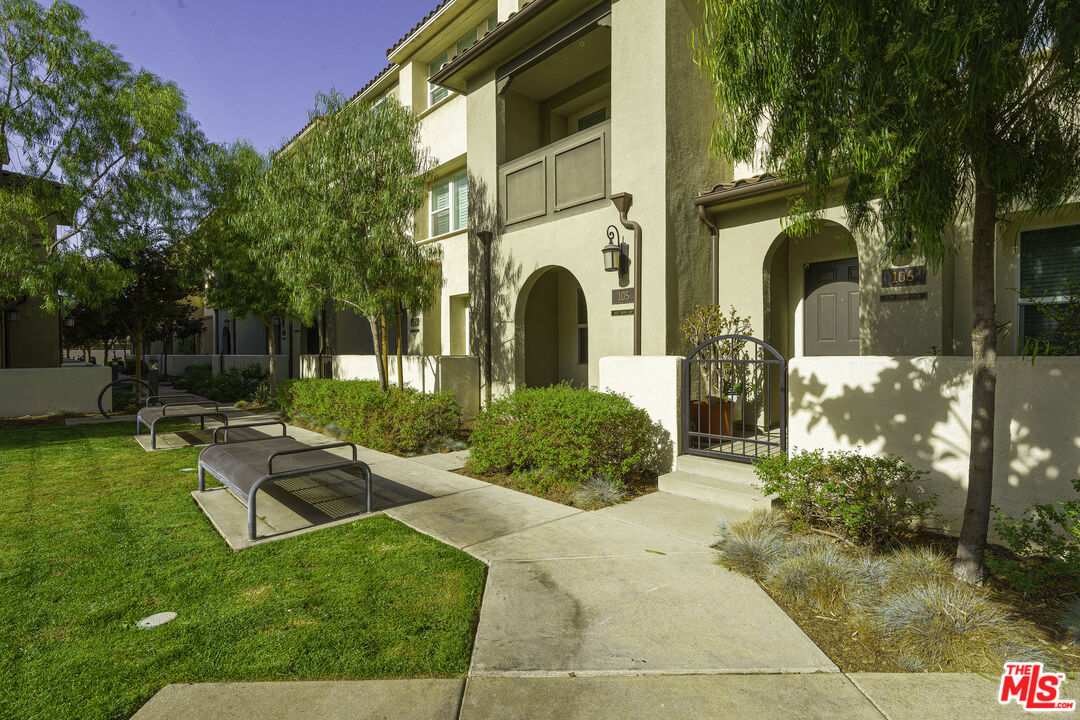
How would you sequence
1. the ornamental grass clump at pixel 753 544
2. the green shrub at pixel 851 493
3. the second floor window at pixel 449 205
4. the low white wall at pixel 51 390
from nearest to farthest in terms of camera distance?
the ornamental grass clump at pixel 753 544, the green shrub at pixel 851 493, the low white wall at pixel 51 390, the second floor window at pixel 449 205

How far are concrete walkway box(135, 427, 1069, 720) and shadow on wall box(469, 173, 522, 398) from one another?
21.0ft

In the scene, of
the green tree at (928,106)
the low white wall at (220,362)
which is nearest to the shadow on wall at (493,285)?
the green tree at (928,106)

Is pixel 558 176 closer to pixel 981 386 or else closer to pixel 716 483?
pixel 716 483

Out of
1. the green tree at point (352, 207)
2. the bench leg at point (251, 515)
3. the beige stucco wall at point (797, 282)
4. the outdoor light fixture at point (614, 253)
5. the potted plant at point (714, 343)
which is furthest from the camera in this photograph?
the green tree at point (352, 207)

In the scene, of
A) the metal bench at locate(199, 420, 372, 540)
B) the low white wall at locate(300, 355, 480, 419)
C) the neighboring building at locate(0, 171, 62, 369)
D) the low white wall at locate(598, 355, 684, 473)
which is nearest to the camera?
the metal bench at locate(199, 420, 372, 540)

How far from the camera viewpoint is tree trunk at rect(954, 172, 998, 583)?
362 cm

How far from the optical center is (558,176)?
32.7ft

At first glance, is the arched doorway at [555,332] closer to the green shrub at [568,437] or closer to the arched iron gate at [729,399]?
the arched iron gate at [729,399]

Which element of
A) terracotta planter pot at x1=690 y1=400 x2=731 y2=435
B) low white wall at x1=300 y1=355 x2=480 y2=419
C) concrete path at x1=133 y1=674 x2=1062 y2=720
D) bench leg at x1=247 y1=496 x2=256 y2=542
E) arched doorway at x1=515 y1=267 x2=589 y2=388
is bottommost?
concrete path at x1=133 y1=674 x2=1062 y2=720

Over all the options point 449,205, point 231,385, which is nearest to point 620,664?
point 449,205

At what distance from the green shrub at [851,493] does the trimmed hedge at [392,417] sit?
225 inches

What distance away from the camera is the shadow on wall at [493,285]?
10797 mm

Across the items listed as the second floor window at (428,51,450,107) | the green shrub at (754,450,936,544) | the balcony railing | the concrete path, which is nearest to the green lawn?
the concrete path

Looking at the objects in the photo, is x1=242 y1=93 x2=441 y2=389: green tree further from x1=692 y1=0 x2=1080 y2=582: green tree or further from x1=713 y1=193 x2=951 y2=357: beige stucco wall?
x1=692 y1=0 x2=1080 y2=582: green tree
